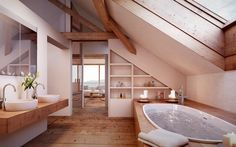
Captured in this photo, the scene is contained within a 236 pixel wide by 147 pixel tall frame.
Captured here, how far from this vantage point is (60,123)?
439 centimetres

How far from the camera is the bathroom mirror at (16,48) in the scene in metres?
2.52

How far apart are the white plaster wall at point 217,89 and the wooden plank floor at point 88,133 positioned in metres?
1.59

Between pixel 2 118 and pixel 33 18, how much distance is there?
2.04 meters

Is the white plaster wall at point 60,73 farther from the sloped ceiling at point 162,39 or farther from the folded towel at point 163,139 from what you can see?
the folded towel at point 163,139

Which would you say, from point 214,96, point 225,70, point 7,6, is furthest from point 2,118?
point 214,96

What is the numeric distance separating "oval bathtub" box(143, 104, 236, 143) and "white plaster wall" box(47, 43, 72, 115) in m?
2.44

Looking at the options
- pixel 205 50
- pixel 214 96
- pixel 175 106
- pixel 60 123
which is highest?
pixel 205 50

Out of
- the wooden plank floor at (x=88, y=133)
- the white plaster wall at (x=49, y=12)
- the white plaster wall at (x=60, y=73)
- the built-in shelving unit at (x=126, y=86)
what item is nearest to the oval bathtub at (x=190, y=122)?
the wooden plank floor at (x=88, y=133)

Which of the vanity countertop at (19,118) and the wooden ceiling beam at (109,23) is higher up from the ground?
the wooden ceiling beam at (109,23)

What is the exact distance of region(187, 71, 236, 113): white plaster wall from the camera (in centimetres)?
275

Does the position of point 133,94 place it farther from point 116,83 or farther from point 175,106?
point 175,106

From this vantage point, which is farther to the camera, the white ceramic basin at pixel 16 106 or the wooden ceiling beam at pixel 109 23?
the wooden ceiling beam at pixel 109 23

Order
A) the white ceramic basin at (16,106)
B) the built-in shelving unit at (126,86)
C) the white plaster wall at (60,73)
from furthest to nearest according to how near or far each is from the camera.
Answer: the white plaster wall at (60,73)
the built-in shelving unit at (126,86)
the white ceramic basin at (16,106)

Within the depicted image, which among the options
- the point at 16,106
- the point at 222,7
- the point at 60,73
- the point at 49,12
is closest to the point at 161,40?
the point at 222,7
